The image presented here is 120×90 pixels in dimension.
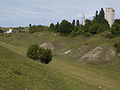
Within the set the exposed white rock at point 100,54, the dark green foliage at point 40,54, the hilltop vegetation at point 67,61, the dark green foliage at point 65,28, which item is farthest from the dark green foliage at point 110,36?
the dark green foliage at point 40,54

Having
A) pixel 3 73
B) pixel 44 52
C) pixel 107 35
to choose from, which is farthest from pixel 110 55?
pixel 3 73

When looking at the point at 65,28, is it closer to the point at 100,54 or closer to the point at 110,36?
the point at 110,36

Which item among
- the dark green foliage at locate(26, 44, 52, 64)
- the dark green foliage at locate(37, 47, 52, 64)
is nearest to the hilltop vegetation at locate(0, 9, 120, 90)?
the dark green foliage at locate(26, 44, 52, 64)

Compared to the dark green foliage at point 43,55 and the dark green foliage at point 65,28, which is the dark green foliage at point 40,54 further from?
the dark green foliage at point 65,28

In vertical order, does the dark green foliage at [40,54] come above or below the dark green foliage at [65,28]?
below

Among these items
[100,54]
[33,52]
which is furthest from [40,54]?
[100,54]

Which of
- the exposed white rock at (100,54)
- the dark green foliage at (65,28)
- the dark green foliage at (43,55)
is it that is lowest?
the exposed white rock at (100,54)

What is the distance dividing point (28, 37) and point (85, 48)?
59.8 m

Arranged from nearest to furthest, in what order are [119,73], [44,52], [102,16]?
[44,52], [119,73], [102,16]

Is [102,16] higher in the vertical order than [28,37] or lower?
higher

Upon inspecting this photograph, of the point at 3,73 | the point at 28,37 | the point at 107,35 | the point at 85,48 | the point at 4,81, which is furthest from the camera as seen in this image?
the point at 28,37

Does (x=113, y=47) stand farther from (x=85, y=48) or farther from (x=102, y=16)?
(x=102, y=16)

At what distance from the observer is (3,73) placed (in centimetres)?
2252

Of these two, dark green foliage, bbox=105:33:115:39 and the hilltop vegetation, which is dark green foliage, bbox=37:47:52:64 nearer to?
the hilltop vegetation
